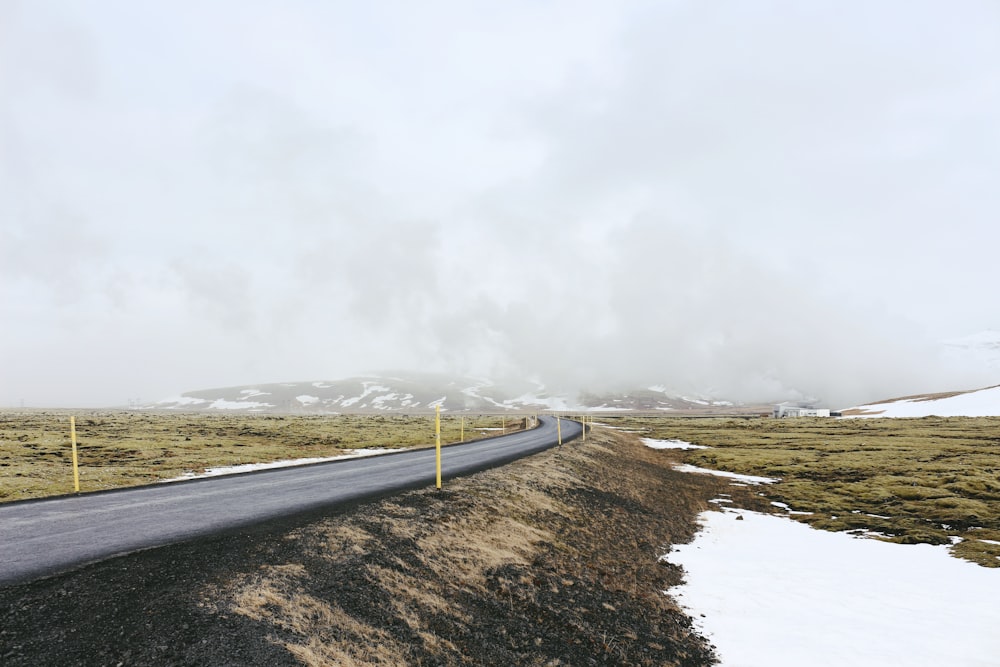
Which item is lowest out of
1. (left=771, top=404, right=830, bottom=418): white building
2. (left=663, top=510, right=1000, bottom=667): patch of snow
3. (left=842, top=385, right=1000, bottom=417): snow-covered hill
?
(left=771, top=404, right=830, bottom=418): white building

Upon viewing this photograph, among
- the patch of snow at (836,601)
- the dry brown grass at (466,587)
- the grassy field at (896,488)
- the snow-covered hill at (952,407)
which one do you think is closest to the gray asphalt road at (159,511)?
the dry brown grass at (466,587)

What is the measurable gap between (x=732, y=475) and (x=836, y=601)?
23056 millimetres

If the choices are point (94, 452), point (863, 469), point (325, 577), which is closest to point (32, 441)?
point (94, 452)

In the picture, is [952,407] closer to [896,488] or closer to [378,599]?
[896,488]

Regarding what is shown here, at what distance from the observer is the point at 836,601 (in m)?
Result: 12.4

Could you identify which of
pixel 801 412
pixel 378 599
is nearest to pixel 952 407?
pixel 801 412

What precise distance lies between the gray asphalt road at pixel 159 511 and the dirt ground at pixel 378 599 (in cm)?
100

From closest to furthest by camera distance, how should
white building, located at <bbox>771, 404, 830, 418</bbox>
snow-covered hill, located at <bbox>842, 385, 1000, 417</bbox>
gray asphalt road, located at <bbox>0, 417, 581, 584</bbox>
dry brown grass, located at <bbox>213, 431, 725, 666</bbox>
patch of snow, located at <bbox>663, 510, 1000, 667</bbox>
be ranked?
dry brown grass, located at <bbox>213, 431, 725, 666</bbox>
gray asphalt road, located at <bbox>0, 417, 581, 584</bbox>
patch of snow, located at <bbox>663, 510, 1000, 667</bbox>
snow-covered hill, located at <bbox>842, 385, 1000, 417</bbox>
white building, located at <bbox>771, 404, 830, 418</bbox>

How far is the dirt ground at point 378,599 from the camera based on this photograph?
5.57 meters

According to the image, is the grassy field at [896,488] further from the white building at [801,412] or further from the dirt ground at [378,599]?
the white building at [801,412]

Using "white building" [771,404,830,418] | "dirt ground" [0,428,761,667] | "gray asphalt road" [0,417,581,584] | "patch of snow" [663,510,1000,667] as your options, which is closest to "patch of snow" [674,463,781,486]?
"patch of snow" [663,510,1000,667]

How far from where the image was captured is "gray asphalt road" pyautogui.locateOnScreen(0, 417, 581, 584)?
8086 millimetres

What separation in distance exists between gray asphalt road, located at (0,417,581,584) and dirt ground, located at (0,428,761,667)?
3.27 feet

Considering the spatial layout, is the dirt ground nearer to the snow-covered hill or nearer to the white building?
the snow-covered hill
